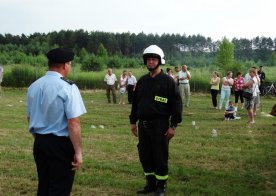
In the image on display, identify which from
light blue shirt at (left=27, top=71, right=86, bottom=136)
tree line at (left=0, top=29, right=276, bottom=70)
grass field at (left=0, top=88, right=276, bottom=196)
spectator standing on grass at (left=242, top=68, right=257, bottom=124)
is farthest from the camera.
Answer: tree line at (left=0, top=29, right=276, bottom=70)

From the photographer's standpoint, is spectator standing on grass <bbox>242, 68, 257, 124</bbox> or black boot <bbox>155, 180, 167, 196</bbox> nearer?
black boot <bbox>155, 180, 167, 196</bbox>

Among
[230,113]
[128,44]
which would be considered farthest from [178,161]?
[128,44]

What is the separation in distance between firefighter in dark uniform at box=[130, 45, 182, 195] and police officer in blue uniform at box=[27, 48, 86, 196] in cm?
182

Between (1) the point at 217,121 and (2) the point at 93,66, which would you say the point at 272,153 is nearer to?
(1) the point at 217,121

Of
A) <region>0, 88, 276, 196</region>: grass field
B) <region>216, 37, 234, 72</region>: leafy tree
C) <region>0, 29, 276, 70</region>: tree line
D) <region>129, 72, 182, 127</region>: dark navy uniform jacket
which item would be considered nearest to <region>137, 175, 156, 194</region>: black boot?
<region>0, 88, 276, 196</region>: grass field

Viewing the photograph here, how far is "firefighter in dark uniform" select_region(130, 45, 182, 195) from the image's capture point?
5609 mm

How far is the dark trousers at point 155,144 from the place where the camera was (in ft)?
18.5

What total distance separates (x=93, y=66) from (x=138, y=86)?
145 ft

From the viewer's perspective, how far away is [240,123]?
552 inches

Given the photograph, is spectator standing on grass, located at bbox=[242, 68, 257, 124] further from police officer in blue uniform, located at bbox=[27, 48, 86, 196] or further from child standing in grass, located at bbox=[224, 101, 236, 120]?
police officer in blue uniform, located at bbox=[27, 48, 86, 196]

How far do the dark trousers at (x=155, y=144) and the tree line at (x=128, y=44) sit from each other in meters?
56.0

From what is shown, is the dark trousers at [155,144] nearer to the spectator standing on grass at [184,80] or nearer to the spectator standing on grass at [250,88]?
the spectator standing on grass at [250,88]

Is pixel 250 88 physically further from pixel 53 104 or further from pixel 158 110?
pixel 53 104

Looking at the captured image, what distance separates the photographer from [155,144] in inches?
222
